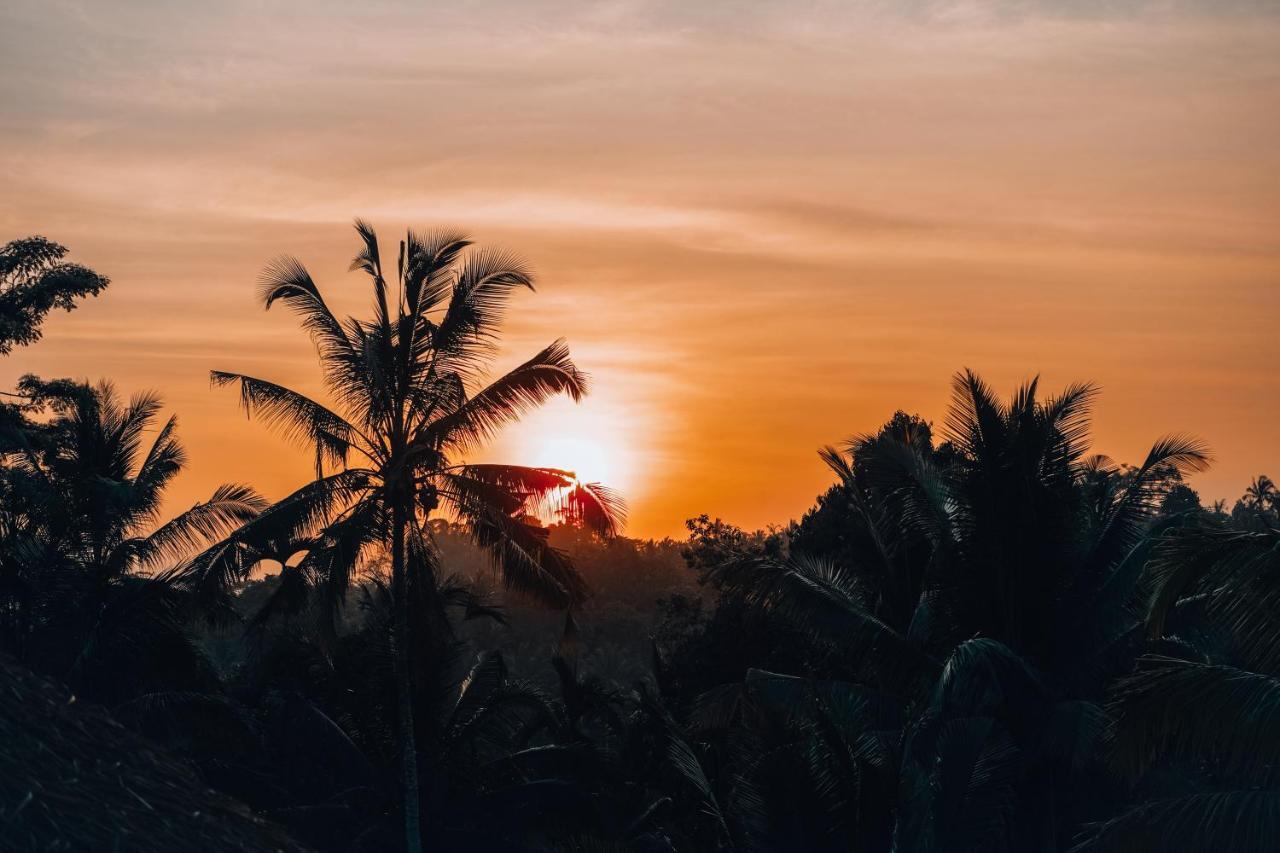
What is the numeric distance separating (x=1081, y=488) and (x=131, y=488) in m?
15.8

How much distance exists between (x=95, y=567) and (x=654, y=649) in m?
12.1

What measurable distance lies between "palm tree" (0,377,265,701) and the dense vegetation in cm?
6

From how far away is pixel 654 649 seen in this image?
104 feet

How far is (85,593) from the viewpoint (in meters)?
25.0

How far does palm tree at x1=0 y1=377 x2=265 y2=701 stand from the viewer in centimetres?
2462

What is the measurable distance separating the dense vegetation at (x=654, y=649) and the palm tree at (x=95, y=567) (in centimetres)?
6

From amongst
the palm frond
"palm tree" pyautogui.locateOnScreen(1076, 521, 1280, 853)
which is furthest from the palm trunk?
the palm frond

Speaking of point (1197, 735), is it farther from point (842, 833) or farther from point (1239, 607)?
point (842, 833)

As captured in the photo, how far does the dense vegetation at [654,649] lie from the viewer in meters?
15.0

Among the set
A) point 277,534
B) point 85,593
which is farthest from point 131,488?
point 277,534

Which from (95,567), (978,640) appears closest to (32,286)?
(95,567)

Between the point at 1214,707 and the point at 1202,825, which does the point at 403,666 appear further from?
the point at 1214,707

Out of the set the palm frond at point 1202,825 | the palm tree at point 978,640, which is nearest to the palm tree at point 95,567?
the palm tree at point 978,640

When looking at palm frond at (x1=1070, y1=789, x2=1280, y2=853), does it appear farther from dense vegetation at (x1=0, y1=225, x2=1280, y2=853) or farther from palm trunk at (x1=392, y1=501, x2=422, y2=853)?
palm trunk at (x1=392, y1=501, x2=422, y2=853)
